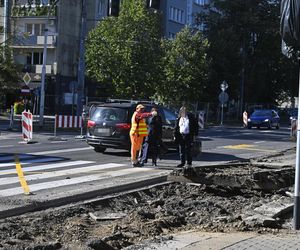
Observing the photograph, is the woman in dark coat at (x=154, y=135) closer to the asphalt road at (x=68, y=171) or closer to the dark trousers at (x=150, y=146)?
the dark trousers at (x=150, y=146)

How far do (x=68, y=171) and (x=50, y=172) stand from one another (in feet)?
1.65

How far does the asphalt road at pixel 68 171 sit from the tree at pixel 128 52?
Answer: 21812 millimetres

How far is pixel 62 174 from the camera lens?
13.8 m

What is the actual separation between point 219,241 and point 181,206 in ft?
10.9

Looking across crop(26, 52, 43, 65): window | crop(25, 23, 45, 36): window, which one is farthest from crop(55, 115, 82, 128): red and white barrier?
crop(26, 52, 43, 65): window

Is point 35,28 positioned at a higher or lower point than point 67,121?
higher

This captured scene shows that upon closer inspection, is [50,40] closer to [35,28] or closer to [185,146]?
[35,28]

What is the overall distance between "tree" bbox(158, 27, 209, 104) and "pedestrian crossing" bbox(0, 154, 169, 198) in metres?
32.5

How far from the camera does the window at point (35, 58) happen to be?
6156cm

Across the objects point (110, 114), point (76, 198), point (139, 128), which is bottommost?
point (76, 198)

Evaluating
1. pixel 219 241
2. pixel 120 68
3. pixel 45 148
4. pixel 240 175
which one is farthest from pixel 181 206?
pixel 120 68

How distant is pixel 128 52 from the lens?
1722 inches

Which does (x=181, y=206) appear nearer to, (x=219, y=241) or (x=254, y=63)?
(x=219, y=241)

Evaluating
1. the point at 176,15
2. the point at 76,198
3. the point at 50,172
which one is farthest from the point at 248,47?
the point at 76,198
